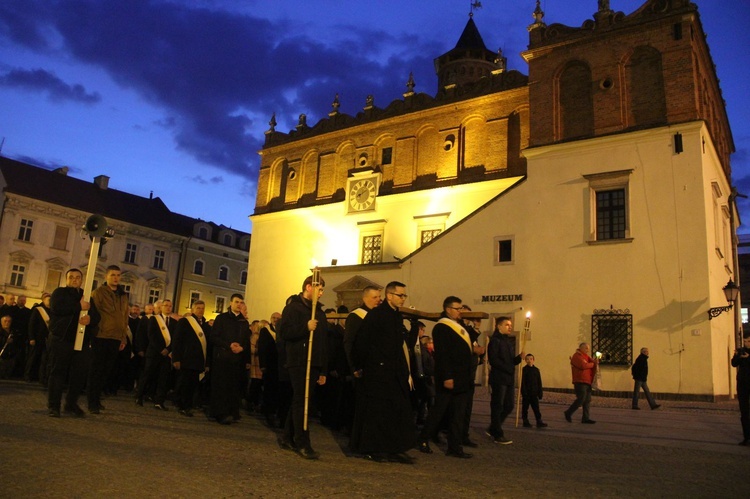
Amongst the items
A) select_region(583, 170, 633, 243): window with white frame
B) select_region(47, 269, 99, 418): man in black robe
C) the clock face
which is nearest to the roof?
the clock face

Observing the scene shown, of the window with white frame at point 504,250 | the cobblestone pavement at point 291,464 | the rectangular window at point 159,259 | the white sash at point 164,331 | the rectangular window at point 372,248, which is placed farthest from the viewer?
the rectangular window at point 159,259

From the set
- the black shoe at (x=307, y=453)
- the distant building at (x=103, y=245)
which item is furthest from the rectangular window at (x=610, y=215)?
the distant building at (x=103, y=245)

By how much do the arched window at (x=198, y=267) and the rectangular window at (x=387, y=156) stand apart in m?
24.3

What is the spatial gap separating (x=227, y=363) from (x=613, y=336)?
54.0 feet

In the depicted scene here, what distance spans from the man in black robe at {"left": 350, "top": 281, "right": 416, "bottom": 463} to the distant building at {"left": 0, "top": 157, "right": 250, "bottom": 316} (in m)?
41.1

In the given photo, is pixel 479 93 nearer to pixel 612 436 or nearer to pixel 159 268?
pixel 612 436

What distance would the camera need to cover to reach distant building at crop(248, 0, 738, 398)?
69.9 feet

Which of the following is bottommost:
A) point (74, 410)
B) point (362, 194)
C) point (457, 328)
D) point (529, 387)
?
point (74, 410)

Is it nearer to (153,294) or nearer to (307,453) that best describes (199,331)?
(307,453)

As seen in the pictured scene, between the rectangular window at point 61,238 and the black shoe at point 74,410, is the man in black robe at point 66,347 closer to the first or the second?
the black shoe at point 74,410

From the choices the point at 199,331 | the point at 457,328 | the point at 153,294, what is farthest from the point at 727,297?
the point at 153,294

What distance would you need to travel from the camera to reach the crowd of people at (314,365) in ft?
23.1

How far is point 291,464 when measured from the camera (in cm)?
610

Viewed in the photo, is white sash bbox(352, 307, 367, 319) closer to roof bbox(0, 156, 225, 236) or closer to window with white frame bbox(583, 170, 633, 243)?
window with white frame bbox(583, 170, 633, 243)
